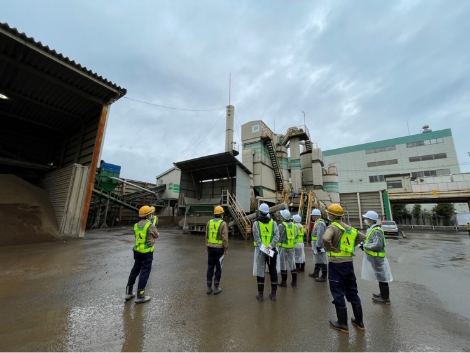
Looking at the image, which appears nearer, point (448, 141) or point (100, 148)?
point (100, 148)

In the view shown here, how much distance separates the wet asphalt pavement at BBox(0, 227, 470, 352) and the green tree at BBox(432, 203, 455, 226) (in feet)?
131

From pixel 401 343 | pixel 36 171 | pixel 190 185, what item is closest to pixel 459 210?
pixel 190 185

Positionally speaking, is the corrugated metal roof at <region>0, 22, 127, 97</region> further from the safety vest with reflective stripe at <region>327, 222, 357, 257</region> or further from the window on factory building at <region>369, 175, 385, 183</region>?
the window on factory building at <region>369, 175, 385, 183</region>

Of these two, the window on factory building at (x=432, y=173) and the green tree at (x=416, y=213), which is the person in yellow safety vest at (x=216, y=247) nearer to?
the window on factory building at (x=432, y=173)

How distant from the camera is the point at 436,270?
629 centimetres

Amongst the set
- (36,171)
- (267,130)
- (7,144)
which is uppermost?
(267,130)

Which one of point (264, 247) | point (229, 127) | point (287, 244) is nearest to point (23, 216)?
point (264, 247)

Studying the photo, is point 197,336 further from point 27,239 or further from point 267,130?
point 267,130

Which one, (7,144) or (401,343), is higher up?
(7,144)

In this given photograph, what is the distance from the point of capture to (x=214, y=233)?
425cm

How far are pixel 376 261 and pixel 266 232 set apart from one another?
7.32 ft

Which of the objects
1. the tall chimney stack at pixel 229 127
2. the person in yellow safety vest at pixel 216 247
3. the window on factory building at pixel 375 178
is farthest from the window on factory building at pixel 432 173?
the person in yellow safety vest at pixel 216 247

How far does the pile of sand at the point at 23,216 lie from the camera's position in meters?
8.28

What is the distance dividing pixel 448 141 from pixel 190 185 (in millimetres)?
44725
